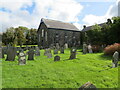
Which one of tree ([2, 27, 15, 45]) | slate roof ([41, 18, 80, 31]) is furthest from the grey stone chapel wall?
tree ([2, 27, 15, 45])

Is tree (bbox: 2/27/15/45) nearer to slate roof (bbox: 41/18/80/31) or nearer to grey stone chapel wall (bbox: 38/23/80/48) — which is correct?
grey stone chapel wall (bbox: 38/23/80/48)

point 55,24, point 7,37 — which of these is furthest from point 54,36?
point 7,37

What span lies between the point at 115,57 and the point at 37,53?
9286mm

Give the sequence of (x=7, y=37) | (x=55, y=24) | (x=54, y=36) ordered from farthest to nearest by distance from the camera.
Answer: (x=7, y=37), (x=55, y=24), (x=54, y=36)

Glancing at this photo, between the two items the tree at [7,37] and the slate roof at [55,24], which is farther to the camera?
the tree at [7,37]

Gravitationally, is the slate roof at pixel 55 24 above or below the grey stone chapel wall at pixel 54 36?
above

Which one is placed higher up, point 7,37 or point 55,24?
point 55,24

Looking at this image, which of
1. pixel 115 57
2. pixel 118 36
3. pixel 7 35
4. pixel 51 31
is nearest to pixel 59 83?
pixel 115 57

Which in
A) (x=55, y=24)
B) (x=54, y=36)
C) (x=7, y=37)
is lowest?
(x=54, y=36)

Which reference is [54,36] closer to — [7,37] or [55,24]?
[55,24]

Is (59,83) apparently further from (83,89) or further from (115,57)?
(115,57)

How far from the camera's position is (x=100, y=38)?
2333 cm

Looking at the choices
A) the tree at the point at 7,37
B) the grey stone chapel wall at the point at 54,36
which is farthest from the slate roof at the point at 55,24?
the tree at the point at 7,37

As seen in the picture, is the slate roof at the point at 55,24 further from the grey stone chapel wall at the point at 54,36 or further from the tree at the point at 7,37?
the tree at the point at 7,37
